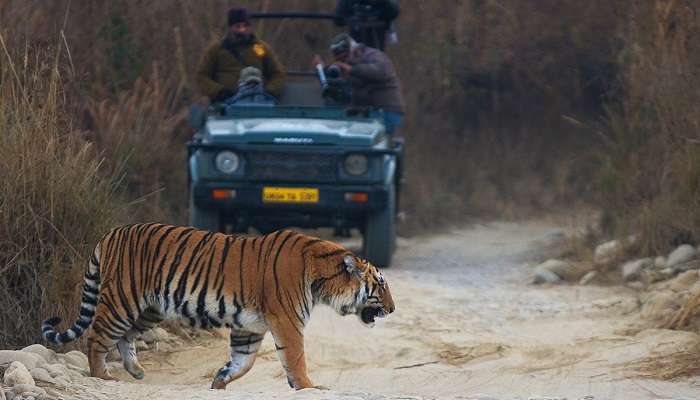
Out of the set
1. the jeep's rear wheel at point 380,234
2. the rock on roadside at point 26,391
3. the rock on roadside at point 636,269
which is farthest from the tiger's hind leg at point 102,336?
the rock on roadside at point 636,269

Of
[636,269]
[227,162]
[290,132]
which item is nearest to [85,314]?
[227,162]

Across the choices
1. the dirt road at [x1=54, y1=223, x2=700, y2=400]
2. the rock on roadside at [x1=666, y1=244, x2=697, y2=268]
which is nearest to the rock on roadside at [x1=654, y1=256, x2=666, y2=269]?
the rock on roadside at [x1=666, y1=244, x2=697, y2=268]

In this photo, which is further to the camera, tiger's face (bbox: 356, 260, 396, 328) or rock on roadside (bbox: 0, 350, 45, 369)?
tiger's face (bbox: 356, 260, 396, 328)

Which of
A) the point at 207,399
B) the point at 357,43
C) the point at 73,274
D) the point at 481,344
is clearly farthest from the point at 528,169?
the point at 207,399

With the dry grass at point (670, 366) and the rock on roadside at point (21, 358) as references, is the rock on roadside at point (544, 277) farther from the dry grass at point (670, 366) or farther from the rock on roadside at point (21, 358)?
the rock on roadside at point (21, 358)

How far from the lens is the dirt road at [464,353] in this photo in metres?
7.77

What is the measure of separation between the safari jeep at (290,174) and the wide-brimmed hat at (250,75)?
2.23 ft

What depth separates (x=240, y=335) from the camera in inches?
300

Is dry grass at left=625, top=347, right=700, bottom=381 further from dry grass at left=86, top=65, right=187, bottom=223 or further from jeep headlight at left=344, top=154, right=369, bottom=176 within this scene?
dry grass at left=86, top=65, right=187, bottom=223

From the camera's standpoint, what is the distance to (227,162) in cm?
1205

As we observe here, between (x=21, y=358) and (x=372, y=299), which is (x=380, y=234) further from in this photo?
(x=21, y=358)

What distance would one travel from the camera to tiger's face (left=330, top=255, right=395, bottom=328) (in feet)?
24.0

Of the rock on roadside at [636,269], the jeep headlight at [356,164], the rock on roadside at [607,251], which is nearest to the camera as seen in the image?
the rock on roadside at [636,269]

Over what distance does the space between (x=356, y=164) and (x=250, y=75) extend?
1430mm
